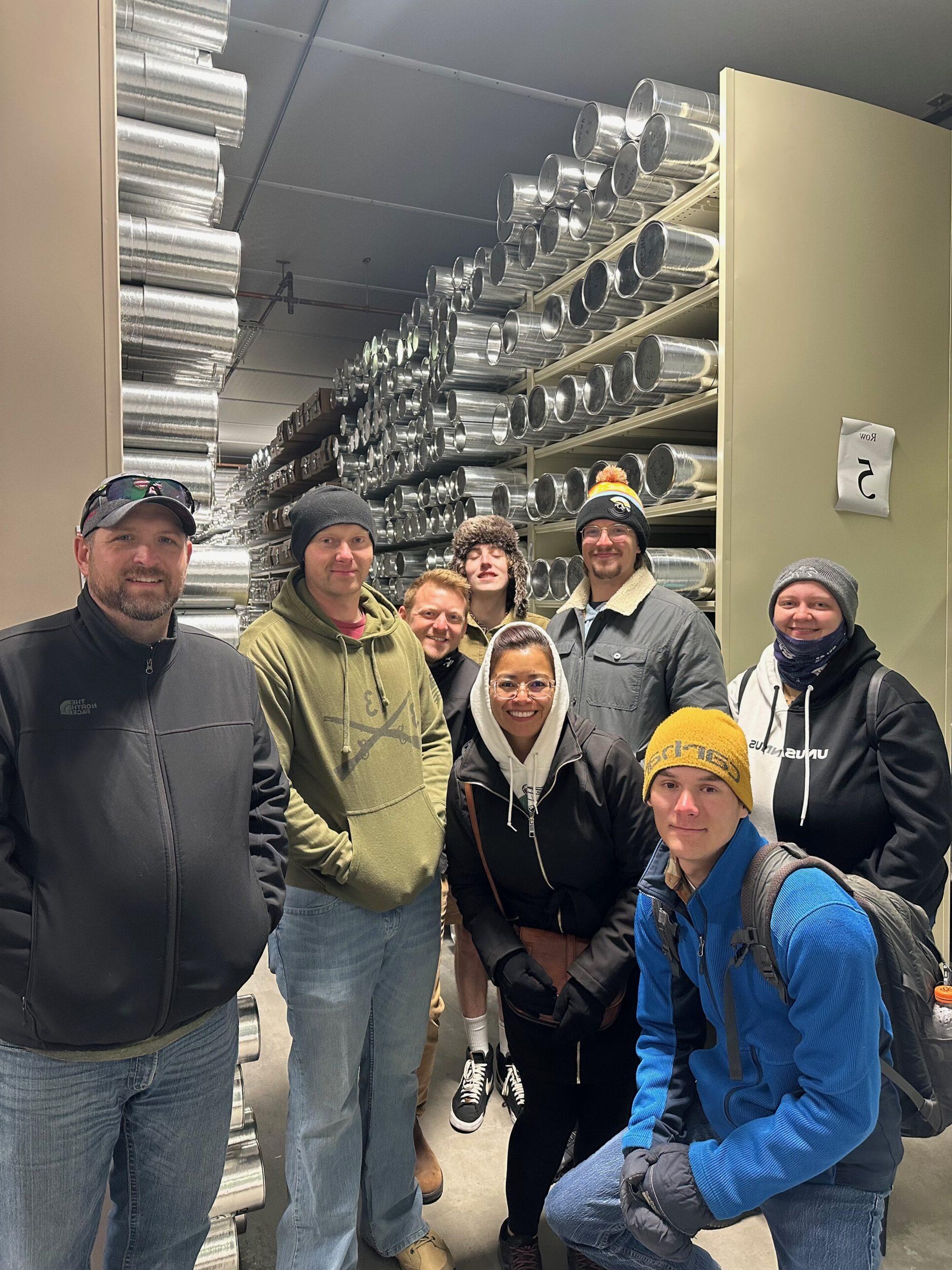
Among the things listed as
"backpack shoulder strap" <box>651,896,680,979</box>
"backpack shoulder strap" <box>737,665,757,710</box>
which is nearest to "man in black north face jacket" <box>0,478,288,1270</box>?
"backpack shoulder strap" <box>651,896,680,979</box>

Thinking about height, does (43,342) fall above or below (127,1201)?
above

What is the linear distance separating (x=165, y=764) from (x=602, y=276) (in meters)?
2.91

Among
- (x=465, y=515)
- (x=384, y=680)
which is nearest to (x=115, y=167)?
(x=384, y=680)

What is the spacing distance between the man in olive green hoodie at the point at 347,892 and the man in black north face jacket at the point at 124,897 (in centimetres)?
24

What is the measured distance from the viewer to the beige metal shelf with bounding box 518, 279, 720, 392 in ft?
10.6

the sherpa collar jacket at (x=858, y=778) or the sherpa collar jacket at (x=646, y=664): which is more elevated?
the sherpa collar jacket at (x=646, y=664)

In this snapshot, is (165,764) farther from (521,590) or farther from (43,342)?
(521,590)

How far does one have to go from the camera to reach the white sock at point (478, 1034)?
270 cm

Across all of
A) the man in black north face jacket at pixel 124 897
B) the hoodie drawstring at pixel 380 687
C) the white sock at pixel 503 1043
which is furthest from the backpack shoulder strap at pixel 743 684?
the white sock at pixel 503 1043

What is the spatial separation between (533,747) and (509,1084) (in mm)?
1464

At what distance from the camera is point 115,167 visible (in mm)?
1866

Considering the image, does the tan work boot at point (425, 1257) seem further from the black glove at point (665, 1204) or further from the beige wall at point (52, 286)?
the beige wall at point (52, 286)

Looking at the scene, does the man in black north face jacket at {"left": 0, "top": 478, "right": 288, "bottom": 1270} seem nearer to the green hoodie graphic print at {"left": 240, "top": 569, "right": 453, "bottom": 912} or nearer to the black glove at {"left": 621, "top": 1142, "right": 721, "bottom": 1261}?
the green hoodie graphic print at {"left": 240, "top": 569, "right": 453, "bottom": 912}

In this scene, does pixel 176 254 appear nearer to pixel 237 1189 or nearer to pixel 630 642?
pixel 630 642
